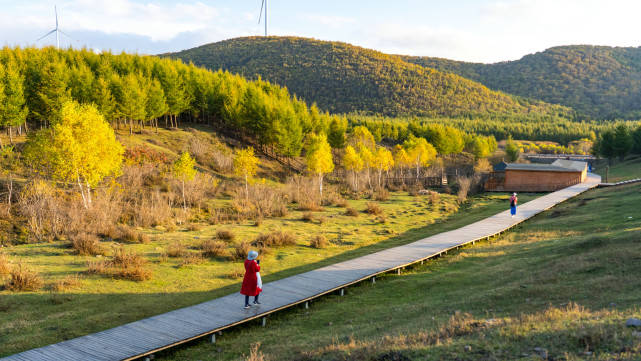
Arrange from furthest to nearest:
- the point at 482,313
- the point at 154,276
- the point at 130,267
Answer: the point at 154,276
the point at 130,267
the point at 482,313

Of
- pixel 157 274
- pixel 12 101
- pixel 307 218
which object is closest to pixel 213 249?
pixel 157 274

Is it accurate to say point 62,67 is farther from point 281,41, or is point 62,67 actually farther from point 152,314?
point 281,41

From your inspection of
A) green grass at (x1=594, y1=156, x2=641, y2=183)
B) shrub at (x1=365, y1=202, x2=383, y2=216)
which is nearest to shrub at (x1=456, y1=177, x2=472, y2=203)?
shrub at (x1=365, y1=202, x2=383, y2=216)

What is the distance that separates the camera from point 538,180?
46.8 m

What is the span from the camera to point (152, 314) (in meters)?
10.5

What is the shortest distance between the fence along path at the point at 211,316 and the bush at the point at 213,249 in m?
4.77

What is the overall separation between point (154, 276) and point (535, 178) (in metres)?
45.5

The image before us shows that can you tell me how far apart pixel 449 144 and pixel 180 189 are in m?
64.2

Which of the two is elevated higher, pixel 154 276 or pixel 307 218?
pixel 154 276

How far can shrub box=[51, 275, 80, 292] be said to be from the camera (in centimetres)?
1162

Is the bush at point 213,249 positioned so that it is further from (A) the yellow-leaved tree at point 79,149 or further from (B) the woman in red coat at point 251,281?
(A) the yellow-leaved tree at point 79,149

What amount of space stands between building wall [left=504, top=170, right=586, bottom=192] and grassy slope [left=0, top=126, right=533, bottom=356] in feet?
75.2

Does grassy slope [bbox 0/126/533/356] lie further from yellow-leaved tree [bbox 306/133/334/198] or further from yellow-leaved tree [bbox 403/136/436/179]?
yellow-leaved tree [bbox 403/136/436/179]

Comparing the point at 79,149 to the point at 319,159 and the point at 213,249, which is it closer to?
the point at 213,249
